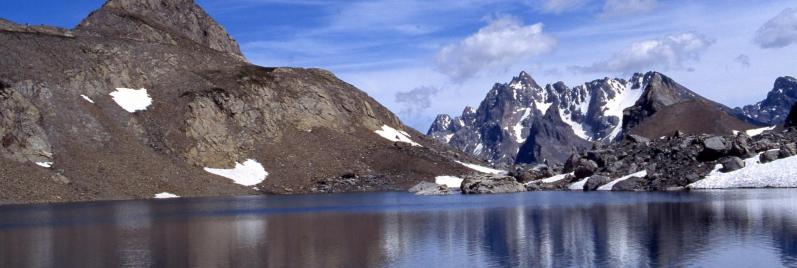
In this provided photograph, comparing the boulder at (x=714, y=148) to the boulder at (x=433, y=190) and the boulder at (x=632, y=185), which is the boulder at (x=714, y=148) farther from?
the boulder at (x=433, y=190)

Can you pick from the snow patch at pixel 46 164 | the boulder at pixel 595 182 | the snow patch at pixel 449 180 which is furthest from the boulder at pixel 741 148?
the snow patch at pixel 46 164

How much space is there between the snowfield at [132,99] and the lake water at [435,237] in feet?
192

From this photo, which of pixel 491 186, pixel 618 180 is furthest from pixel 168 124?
pixel 618 180

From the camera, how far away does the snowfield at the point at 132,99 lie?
130m

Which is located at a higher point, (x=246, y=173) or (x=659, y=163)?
(x=246, y=173)

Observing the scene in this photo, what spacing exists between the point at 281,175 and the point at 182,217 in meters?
64.9

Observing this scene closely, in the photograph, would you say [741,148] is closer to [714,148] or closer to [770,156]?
[714,148]

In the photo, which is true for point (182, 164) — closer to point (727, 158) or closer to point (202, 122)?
point (202, 122)

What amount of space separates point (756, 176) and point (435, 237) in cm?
5433

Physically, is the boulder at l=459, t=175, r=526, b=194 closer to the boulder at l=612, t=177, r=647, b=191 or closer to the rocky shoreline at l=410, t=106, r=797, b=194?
the rocky shoreline at l=410, t=106, r=797, b=194

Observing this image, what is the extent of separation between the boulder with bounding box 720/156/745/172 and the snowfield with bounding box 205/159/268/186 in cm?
7144

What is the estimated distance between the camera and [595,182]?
105938 millimetres

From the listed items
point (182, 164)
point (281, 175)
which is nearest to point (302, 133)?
point (281, 175)

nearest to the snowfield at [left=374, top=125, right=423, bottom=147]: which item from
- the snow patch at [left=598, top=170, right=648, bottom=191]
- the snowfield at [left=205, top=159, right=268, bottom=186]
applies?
the snowfield at [left=205, top=159, right=268, bottom=186]
